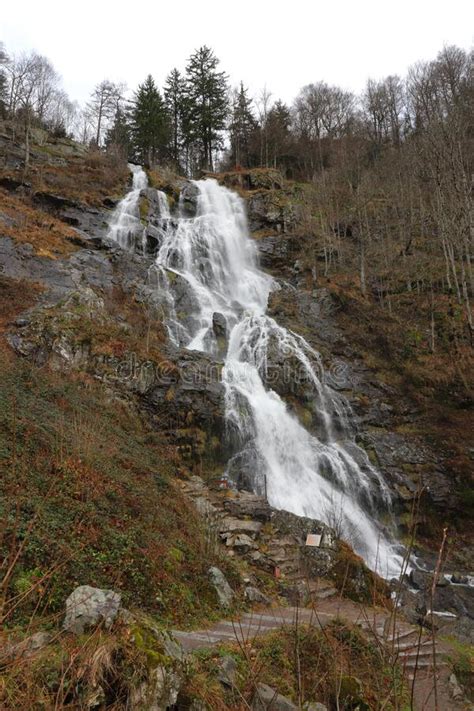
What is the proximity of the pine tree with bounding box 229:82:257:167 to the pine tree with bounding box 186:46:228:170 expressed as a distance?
1436 mm

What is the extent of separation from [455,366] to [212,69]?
1608 inches

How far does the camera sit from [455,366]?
1897 centimetres

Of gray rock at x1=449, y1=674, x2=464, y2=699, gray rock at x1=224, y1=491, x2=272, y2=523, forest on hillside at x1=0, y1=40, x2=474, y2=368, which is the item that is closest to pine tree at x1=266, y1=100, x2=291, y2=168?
forest on hillside at x1=0, y1=40, x2=474, y2=368

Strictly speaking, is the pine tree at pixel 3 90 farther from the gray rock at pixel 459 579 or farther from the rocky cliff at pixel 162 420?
the gray rock at pixel 459 579

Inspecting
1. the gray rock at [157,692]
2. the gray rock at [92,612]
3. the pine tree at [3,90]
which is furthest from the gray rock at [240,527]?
the pine tree at [3,90]

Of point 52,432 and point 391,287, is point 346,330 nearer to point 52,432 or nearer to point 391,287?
point 391,287

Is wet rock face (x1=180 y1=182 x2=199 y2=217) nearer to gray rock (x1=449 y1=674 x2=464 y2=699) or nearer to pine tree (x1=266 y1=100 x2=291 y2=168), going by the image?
pine tree (x1=266 y1=100 x2=291 y2=168)

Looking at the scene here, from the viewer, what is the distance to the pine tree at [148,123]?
40.1 metres

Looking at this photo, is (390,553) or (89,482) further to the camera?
(390,553)

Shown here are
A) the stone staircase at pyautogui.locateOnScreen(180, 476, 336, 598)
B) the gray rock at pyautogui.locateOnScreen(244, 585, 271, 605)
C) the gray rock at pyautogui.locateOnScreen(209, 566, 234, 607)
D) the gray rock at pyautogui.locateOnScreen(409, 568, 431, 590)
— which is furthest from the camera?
the gray rock at pyautogui.locateOnScreen(409, 568, 431, 590)

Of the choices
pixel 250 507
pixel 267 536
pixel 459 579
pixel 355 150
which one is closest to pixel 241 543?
pixel 267 536

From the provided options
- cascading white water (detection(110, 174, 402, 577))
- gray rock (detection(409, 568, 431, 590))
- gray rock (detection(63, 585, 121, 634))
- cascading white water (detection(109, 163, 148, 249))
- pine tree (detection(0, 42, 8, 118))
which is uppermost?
pine tree (detection(0, 42, 8, 118))

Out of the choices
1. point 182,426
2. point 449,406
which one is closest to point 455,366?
point 449,406

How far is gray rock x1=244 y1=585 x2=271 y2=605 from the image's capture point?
316 inches
